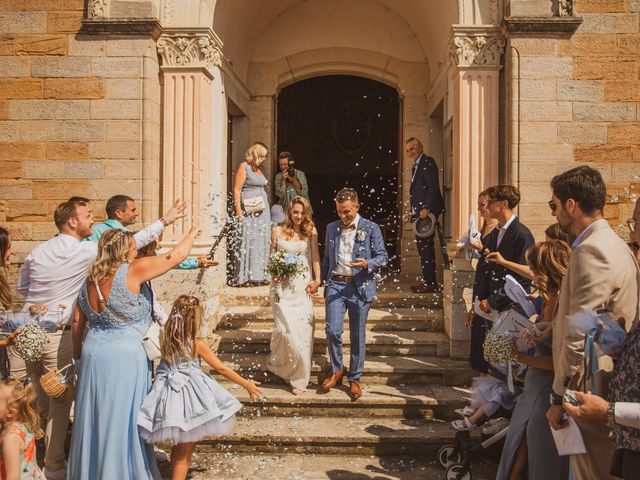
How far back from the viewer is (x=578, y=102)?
668 cm

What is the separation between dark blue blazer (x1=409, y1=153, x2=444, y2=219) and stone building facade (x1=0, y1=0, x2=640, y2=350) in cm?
74

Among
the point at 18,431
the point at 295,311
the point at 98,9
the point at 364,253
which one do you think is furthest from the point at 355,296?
the point at 98,9

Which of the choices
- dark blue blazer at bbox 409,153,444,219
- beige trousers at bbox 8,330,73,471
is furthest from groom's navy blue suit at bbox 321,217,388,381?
beige trousers at bbox 8,330,73,471

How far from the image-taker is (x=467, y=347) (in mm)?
6211

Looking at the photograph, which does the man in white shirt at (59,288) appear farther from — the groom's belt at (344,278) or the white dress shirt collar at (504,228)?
the white dress shirt collar at (504,228)

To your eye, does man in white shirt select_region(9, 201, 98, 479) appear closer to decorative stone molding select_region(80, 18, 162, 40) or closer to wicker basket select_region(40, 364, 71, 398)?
wicker basket select_region(40, 364, 71, 398)

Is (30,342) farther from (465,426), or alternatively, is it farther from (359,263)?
(465,426)

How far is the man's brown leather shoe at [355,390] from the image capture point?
18.0ft

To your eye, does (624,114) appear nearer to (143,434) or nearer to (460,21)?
(460,21)

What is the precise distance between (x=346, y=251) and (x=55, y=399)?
9.12 feet

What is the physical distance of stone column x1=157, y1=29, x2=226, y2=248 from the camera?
7.00 meters

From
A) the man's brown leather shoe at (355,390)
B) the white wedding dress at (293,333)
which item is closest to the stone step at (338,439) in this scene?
the man's brown leather shoe at (355,390)

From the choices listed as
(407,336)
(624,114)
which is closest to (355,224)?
(407,336)

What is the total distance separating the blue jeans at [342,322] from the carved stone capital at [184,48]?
126 inches
